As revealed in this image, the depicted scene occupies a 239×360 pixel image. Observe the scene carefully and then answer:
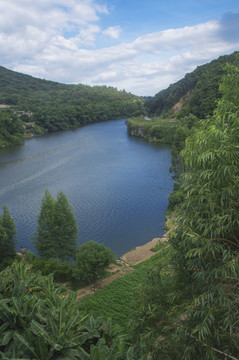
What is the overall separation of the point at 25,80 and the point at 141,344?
164 metres

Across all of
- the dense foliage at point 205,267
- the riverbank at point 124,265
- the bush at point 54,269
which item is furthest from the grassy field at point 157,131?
the dense foliage at point 205,267

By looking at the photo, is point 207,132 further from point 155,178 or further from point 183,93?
point 183,93

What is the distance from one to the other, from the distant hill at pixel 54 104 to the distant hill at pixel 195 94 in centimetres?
1346

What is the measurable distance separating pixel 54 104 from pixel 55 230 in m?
101

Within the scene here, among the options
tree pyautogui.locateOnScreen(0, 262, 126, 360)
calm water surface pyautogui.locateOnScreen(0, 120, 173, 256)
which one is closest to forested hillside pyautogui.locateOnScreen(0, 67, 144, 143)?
calm water surface pyautogui.locateOnScreen(0, 120, 173, 256)

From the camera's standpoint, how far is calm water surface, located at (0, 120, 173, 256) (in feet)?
71.2

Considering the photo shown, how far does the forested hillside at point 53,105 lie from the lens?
79.6 m

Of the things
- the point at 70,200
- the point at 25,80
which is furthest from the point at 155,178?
the point at 25,80

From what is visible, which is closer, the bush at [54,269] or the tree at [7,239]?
the bush at [54,269]

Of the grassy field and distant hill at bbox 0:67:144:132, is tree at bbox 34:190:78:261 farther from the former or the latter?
distant hill at bbox 0:67:144:132

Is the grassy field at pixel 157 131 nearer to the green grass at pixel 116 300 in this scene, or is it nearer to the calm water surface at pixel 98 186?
the calm water surface at pixel 98 186

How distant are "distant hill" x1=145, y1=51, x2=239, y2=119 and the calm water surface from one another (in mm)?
12175

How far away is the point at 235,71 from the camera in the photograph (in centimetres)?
547

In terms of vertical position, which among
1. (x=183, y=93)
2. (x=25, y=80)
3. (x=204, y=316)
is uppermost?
(x=25, y=80)
